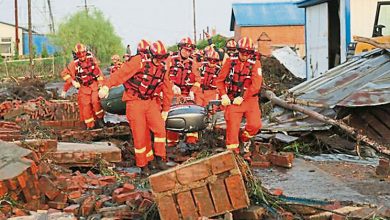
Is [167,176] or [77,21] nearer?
[167,176]

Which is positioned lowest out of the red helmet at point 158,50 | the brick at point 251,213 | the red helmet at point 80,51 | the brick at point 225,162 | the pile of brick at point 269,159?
the pile of brick at point 269,159

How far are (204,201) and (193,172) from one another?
0.26 metres

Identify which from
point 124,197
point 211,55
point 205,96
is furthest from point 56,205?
point 211,55

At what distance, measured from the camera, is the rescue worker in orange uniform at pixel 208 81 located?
13500 millimetres

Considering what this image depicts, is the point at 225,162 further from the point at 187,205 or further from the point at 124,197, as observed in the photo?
the point at 124,197

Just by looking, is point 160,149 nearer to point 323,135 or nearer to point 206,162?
point 323,135

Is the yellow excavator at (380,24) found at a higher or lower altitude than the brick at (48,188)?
higher

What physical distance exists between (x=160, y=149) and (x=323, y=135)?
2774mm

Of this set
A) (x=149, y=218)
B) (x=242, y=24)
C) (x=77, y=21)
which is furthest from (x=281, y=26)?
(x=149, y=218)

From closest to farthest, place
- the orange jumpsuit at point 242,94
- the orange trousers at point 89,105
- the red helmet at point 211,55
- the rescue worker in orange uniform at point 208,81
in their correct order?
1. the orange jumpsuit at point 242,94
2. the orange trousers at point 89,105
3. the rescue worker in orange uniform at point 208,81
4. the red helmet at point 211,55

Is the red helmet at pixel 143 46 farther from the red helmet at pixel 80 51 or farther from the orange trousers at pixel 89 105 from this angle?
the red helmet at pixel 80 51

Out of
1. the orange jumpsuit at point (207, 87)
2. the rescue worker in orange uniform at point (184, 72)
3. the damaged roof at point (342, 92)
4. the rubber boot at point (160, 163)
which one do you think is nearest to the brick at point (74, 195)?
the rubber boot at point (160, 163)

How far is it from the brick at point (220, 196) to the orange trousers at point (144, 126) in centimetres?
325

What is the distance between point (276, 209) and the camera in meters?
5.79
